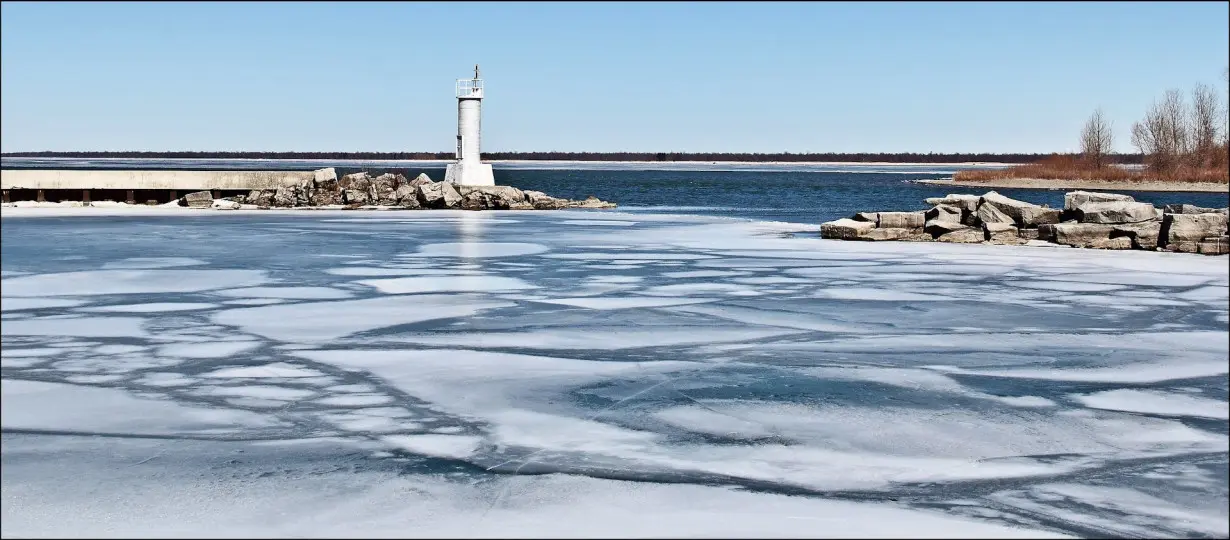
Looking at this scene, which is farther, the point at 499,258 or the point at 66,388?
the point at 499,258

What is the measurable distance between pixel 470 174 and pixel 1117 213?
21660mm

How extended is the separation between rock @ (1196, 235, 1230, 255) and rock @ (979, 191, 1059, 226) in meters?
3.55

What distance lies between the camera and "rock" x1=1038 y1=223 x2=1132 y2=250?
723 inches

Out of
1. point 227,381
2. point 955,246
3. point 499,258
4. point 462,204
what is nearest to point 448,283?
point 499,258

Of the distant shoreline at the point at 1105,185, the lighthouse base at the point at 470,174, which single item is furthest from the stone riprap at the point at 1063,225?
the distant shoreline at the point at 1105,185

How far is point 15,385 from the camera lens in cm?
658

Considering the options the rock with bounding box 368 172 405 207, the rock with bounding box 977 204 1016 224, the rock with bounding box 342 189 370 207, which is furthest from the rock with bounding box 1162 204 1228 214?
the rock with bounding box 342 189 370 207

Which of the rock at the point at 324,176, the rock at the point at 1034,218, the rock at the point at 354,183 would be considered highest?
the rock at the point at 324,176

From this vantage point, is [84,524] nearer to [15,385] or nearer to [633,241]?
[15,385]

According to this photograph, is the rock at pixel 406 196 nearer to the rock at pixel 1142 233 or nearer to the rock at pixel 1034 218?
the rock at pixel 1034 218

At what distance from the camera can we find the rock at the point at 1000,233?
19266mm

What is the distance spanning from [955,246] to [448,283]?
29.9 ft

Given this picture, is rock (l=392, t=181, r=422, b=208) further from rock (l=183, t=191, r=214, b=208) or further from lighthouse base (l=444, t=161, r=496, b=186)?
rock (l=183, t=191, r=214, b=208)

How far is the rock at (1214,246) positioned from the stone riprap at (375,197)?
778 inches
